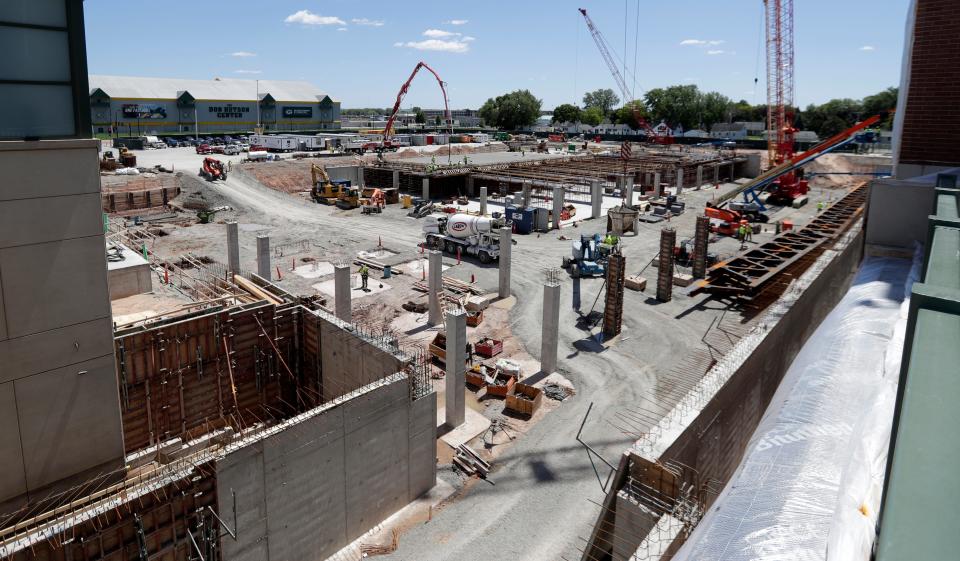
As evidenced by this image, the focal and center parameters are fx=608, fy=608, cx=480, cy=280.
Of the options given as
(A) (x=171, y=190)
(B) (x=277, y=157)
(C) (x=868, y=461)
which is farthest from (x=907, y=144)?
(B) (x=277, y=157)

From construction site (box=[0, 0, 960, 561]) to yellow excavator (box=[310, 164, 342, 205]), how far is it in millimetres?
24524

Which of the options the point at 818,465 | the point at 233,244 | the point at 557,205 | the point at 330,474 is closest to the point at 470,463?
the point at 330,474

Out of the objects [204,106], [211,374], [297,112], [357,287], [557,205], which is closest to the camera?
[211,374]

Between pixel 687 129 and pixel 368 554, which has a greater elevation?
pixel 687 129

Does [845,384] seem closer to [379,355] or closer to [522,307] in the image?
[379,355]

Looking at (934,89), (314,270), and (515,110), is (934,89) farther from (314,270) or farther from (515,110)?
(515,110)

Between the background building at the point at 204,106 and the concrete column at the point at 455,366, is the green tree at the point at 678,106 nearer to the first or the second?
the background building at the point at 204,106

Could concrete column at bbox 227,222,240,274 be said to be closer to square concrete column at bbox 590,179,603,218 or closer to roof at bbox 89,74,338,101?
square concrete column at bbox 590,179,603,218

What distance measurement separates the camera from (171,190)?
163 feet

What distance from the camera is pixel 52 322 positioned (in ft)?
38.4

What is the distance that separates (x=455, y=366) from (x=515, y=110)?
141m

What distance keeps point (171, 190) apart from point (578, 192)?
35530mm

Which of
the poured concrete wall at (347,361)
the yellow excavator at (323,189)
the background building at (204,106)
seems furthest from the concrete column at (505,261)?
the background building at (204,106)

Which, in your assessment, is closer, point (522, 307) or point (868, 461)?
point (868, 461)
